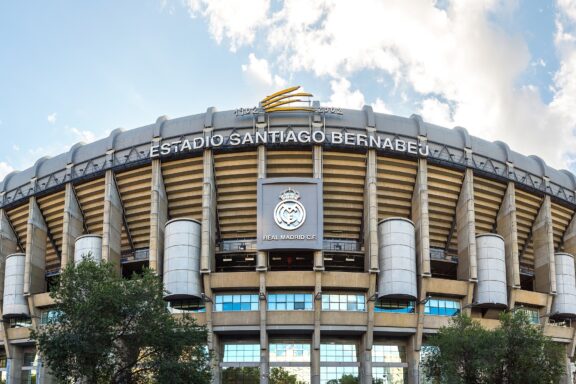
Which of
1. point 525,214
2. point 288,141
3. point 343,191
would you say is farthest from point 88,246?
point 525,214

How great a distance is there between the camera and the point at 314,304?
6116cm

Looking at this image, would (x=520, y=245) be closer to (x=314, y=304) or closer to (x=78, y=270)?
(x=314, y=304)

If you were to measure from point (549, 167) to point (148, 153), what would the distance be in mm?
41847

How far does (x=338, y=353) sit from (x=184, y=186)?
20719 millimetres

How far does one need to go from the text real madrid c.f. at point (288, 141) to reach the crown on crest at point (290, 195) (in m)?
4.40

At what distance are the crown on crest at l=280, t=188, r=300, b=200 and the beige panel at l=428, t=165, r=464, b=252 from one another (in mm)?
13539

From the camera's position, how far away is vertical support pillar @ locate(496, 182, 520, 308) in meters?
66.4

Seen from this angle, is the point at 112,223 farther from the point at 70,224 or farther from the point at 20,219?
the point at 20,219

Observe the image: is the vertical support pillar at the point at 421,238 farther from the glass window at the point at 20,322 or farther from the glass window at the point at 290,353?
the glass window at the point at 20,322

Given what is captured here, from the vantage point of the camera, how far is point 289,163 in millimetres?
65062

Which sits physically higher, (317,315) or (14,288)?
(14,288)

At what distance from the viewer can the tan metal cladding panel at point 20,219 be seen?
74.6 metres

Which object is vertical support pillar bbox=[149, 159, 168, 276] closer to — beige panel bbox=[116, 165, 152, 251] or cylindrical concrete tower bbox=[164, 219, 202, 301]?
cylindrical concrete tower bbox=[164, 219, 202, 301]

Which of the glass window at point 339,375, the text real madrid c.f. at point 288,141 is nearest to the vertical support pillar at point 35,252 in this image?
the text real madrid c.f. at point 288,141
